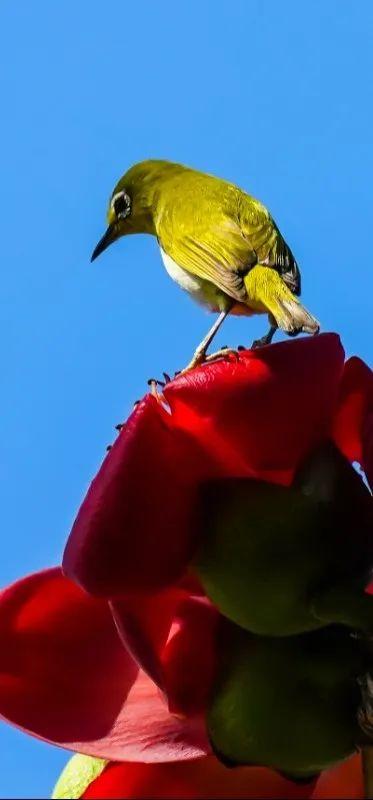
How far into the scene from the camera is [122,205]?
12.8 feet

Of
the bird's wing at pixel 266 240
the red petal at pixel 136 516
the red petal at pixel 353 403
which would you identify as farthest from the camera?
A: the bird's wing at pixel 266 240

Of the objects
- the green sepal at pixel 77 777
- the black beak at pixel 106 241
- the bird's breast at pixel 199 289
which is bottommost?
the green sepal at pixel 77 777

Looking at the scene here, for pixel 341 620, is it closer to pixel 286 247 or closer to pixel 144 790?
pixel 144 790

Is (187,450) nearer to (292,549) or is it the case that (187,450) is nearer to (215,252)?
(292,549)

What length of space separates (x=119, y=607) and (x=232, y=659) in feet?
0.23

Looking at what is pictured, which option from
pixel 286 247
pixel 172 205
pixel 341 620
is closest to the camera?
pixel 341 620

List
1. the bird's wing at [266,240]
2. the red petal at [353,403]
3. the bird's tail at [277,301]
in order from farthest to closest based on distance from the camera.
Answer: the bird's wing at [266,240] < the bird's tail at [277,301] < the red petal at [353,403]

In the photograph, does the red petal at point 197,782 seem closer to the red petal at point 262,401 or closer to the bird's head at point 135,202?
the red petal at point 262,401

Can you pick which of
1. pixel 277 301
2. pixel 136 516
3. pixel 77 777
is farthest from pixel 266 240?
pixel 136 516

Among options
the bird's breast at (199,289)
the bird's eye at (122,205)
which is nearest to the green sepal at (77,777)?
the bird's breast at (199,289)

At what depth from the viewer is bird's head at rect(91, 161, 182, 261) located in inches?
151

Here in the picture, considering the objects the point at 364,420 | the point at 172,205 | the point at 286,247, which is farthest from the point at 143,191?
the point at 364,420

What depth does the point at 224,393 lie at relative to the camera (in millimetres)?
561

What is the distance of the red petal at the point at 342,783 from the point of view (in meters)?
0.64
